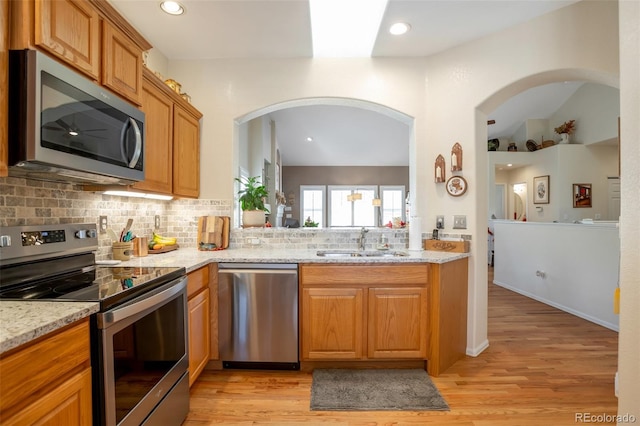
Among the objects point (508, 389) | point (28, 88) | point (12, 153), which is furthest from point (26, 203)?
point (508, 389)

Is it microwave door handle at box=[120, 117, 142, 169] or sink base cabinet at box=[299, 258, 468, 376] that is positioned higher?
microwave door handle at box=[120, 117, 142, 169]

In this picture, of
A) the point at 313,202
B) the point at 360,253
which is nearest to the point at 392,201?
the point at 313,202

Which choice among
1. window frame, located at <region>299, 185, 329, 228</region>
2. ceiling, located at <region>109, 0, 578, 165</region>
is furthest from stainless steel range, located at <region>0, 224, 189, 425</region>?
window frame, located at <region>299, 185, 329, 228</region>

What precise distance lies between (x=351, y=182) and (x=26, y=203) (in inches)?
343

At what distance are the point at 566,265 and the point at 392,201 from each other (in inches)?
246

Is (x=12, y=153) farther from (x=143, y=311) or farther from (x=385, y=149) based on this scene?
(x=385, y=149)

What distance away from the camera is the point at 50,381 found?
2.96ft

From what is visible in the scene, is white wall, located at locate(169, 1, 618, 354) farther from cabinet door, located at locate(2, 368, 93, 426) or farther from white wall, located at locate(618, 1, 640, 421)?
cabinet door, located at locate(2, 368, 93, 426)

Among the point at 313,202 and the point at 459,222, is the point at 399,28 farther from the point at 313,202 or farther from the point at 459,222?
the point at 313,202

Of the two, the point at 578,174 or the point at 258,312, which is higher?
the point at 578,174

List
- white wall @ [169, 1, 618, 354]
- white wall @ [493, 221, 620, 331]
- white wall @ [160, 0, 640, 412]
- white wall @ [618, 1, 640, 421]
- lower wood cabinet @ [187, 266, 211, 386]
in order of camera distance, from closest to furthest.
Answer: white wall @ [618, 1, 640, 421] < lower wood cabinet @ [187, 266, 211, 386] < white wall @ [160, 0, 640, 412] < white wall @ [169, 1, 618, 354] < white wall @ [493, 221, 620, 331]

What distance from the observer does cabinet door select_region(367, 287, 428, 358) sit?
2.22 metres

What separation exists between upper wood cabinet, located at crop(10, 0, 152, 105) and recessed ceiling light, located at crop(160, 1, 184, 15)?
0.48 meters

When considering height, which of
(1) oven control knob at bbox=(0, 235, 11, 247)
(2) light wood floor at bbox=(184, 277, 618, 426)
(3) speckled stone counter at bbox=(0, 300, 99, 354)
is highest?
(1) oven control knob at bbox=(0, 235, 11, 247)
